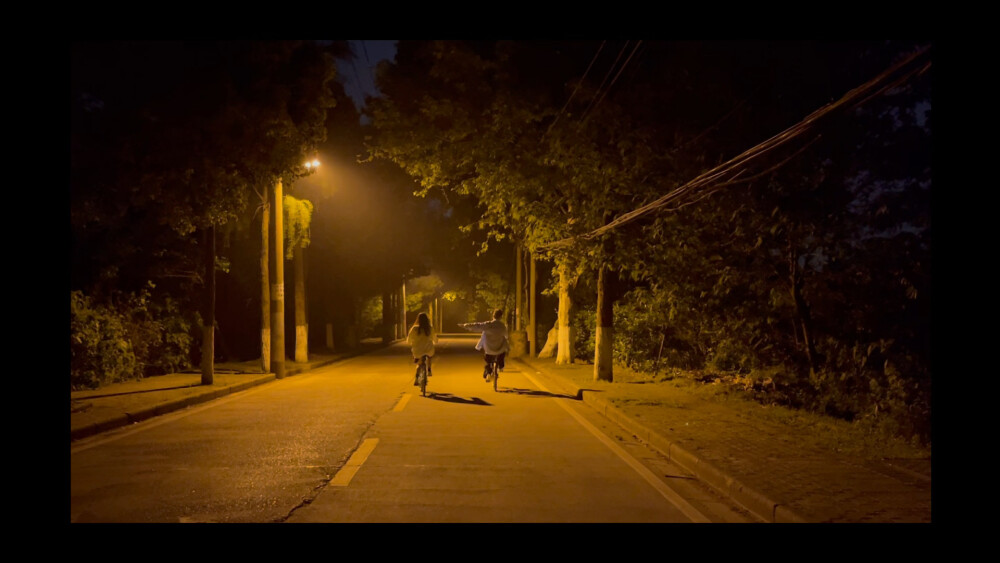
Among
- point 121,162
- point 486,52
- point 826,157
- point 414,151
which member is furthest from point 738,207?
point 121,162

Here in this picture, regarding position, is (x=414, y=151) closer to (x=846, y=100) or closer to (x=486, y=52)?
(x=486, y=52)

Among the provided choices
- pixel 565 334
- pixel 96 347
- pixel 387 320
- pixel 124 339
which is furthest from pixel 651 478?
pixel 387 320

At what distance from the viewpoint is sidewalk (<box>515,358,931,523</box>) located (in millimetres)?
6004

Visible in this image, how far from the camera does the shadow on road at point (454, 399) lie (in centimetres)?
1409

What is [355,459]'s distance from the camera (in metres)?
8.24

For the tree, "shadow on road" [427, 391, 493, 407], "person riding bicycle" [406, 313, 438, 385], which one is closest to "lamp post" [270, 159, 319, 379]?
the tree

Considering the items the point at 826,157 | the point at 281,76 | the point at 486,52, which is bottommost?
the point at 826,157

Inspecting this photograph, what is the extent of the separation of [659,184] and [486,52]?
515 cm

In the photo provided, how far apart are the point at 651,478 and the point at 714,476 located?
63 cm

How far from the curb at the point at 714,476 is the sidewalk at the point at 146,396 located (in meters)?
7.70

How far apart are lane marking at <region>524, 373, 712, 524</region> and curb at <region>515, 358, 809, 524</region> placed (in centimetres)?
49

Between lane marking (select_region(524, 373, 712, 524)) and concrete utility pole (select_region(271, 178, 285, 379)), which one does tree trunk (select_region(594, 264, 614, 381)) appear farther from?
concrete utility pole (select_region(271, 178, 285, 379))

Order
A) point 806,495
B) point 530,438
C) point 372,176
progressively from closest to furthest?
point 806,495 < point 530,438 < point 372,176

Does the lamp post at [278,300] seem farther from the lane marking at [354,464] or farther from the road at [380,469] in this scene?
the lane marking at [354,464]
